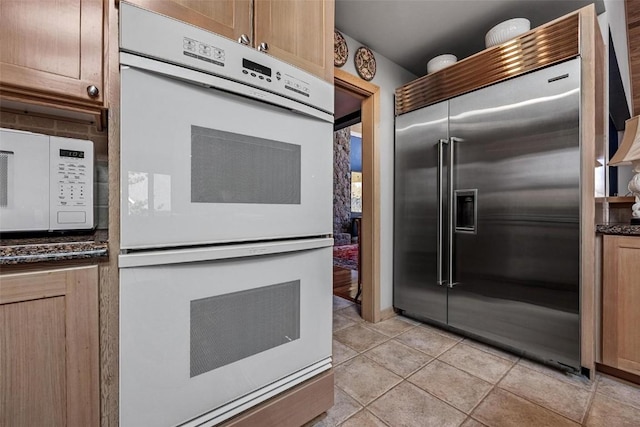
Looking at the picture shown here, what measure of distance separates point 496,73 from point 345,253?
422cm

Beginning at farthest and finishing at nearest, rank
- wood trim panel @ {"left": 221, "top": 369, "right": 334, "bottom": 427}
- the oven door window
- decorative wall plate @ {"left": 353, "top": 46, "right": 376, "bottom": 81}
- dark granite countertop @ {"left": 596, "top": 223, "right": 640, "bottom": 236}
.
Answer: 1. decorative wall plate @ {"left": 353, "top": 46, "right": 376, "bottom": 81}
2. dark granite countertop @ {"left": 596, "top": 223, "right": 640, "bottom": 236}
3. wood trim panel @ {"left": 221, "top": 369, "right": 334, "bottom": 427}
4. the oven door window

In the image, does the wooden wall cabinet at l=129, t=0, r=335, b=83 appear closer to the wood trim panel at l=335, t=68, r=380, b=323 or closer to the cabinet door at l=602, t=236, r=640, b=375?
the wood trim panel at l=335, t=68, r=380, b=323

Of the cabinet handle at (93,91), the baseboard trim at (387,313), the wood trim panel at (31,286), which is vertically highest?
the cabinet handle at (93,91)

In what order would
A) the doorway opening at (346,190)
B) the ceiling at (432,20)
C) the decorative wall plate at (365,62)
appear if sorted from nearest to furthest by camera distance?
the ceiling at (432,20), the decorative wall plate at (365,62), the doorway opening at (346,190)

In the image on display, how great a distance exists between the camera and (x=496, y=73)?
184cm

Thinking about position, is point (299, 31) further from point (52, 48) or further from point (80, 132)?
point (80, 132)

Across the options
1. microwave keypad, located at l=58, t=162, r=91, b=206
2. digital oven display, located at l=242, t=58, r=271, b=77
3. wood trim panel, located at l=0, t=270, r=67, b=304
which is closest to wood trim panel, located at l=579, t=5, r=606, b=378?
digital oven display, located at l=242, t=58, r=271, b=77

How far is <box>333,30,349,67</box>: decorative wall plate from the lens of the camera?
2.05 meters

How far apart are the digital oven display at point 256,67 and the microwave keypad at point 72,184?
714 millimetres

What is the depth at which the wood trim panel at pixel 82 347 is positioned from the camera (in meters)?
0.70

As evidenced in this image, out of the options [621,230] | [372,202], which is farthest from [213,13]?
[621,230]

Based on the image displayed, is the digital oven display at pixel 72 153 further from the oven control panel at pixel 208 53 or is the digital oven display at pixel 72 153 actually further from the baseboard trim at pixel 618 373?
the baseboard trim at pixel 618 373

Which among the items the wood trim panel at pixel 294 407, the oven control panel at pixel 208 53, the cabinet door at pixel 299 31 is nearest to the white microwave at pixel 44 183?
the oven control panel at pixel 208 53

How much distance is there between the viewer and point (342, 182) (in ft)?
24.0
